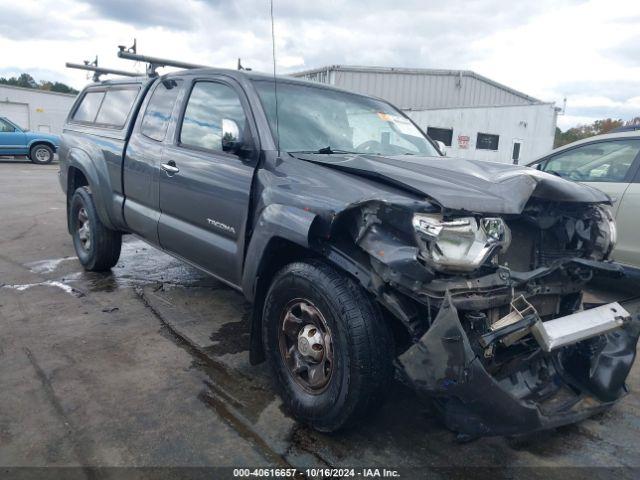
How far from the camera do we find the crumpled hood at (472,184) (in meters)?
2.37

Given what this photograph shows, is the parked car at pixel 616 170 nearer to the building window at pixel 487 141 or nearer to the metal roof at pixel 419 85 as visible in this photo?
the metal roof at pixel 419 85

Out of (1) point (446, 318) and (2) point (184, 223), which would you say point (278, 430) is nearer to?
(1) point (446, 318)

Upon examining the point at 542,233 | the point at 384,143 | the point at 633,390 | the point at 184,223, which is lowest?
the point at 633,390

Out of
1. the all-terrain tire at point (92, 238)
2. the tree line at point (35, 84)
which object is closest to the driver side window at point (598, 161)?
the all-terrain tire at point (92, 238)

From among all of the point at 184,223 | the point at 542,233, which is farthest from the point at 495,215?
the point at 184,223

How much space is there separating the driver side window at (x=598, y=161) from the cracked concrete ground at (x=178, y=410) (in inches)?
78.6

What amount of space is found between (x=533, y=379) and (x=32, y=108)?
→ 32.1 m

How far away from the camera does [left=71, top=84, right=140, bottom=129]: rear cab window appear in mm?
4777

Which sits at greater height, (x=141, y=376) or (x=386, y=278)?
(x=386, y=278)

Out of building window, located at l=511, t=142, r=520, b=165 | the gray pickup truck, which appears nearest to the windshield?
the gray pickup truck

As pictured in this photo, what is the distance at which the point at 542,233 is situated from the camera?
2.69m

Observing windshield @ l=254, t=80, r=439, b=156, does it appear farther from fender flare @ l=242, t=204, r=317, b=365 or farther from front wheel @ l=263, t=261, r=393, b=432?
front wheel @ l=263, t=261, r=393, b=432

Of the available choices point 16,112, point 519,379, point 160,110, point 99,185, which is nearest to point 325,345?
point 519,379

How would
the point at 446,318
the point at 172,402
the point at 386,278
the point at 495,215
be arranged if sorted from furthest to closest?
the point at 172,402 < the point at 495,215 < the point at 386,278 < the point at 446,318
